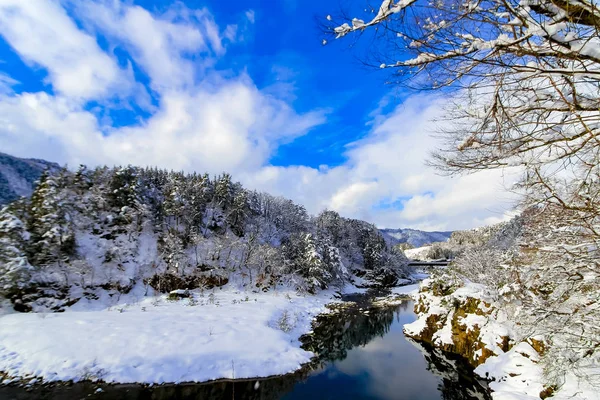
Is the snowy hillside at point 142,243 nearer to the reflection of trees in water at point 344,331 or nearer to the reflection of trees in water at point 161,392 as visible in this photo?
the reflection of trees in water at point 344,331

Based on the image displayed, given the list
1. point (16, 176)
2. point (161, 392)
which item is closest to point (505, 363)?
point (161, 392)

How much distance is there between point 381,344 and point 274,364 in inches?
298

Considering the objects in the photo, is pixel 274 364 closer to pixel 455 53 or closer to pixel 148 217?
pixel 455 53

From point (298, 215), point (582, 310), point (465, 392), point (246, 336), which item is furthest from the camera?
point (298, 215)

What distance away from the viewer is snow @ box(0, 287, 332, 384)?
9.12 m

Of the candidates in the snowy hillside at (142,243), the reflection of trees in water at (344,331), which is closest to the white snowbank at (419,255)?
the snowy hillside at (142,243)

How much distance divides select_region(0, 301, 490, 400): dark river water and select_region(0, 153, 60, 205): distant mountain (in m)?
48.4

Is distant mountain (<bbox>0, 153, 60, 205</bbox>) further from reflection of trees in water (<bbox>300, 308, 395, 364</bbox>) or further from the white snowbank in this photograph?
the white snowbank

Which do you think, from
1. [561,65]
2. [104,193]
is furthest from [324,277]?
[561,65]

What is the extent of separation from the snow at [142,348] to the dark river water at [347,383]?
18.7 inches

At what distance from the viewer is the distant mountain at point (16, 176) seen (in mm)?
41825

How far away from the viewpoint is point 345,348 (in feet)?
46.6

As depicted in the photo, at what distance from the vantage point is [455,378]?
33.7 feet

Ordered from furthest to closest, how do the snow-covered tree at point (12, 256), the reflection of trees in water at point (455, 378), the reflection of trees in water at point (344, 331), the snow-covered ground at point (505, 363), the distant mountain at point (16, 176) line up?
1. the distant mountain at point (16, 176)
2. the snow-covered tree at point (12, 256)
3. the reflection of trees in water at point (344, 331)
4. the reflection of trees in water at point (455, 378)
5. the snow-covered ground at point (505, 363)
